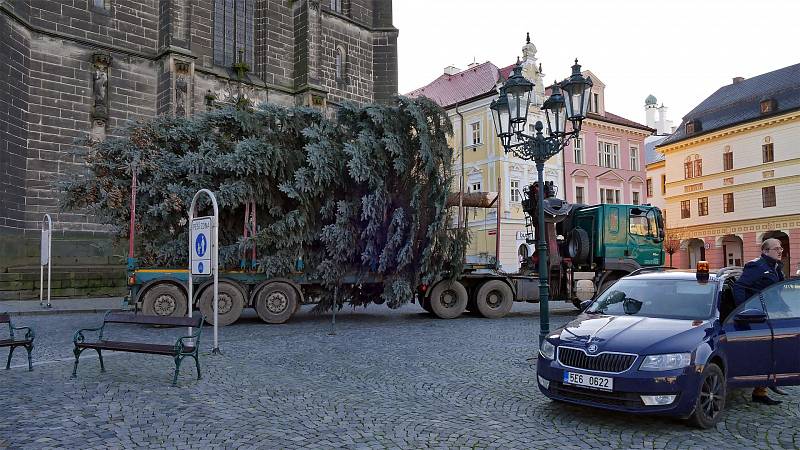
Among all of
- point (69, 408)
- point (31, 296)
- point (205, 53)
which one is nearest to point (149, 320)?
point (69, 408)

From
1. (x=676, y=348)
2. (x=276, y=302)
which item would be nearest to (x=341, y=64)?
(x=276, y=302)

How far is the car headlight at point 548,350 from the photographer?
5.95m

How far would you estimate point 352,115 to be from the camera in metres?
14.7

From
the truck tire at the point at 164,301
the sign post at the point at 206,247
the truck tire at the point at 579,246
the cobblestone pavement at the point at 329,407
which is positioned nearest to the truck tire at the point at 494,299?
the truck tire at the point at 579,246

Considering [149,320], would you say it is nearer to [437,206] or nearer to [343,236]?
[343,236]

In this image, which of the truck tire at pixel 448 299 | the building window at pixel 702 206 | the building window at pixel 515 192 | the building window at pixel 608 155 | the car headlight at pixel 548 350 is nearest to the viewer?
the car headlight at pixel 548 350

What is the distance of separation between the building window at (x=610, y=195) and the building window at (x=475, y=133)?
34.8 feet

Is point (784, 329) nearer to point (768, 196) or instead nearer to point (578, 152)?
point (578, 152)

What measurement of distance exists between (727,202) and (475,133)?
21139 millimetres

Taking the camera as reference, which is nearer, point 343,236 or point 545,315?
point 545,315

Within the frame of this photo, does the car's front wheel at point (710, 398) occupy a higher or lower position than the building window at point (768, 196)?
lower

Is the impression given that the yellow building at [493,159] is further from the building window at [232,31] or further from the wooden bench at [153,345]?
the wooden bench at [153,345]

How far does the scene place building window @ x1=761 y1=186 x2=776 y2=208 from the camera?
44438 mm

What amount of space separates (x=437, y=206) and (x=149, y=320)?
25.3ft
